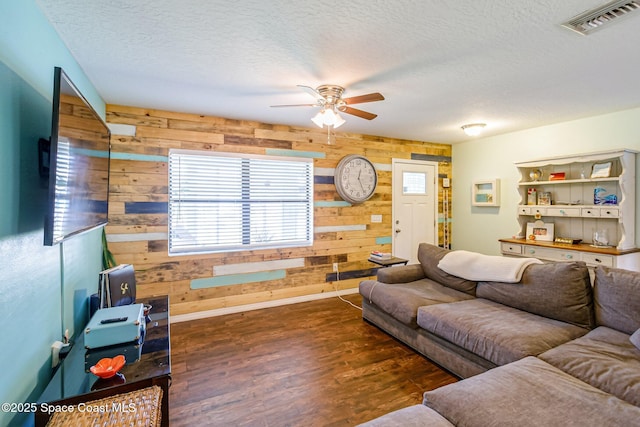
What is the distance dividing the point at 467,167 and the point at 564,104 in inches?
80.3

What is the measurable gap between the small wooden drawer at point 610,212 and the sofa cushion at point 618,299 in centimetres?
174

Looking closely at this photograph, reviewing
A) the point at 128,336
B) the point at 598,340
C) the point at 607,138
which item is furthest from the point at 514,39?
the point at 128,336

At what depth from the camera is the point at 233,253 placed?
3748mm

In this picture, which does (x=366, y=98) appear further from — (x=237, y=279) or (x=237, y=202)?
(x=237, y=279)

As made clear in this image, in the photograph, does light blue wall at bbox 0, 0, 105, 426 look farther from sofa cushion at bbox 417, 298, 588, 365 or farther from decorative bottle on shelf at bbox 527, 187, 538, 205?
decorative bottle on shelf at bbox 527, 187, 538, 205

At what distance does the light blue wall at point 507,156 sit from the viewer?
11.5 ft

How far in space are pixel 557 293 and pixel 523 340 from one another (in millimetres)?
635

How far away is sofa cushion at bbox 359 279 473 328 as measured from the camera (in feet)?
8.87

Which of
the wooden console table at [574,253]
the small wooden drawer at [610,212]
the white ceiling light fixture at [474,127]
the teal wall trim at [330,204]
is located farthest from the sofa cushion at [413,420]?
the white ceiling light fixture at [474,127]

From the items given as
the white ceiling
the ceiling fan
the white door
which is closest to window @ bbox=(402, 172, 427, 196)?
the white door

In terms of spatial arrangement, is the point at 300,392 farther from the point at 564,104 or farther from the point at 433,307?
the point at 564,104

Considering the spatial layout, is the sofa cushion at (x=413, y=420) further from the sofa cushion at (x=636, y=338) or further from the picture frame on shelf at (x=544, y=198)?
the picture frame on shelf at (x=544, y=198)

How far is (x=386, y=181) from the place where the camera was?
15.9 ft

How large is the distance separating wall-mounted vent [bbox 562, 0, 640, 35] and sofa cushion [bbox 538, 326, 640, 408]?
76.4 inches
